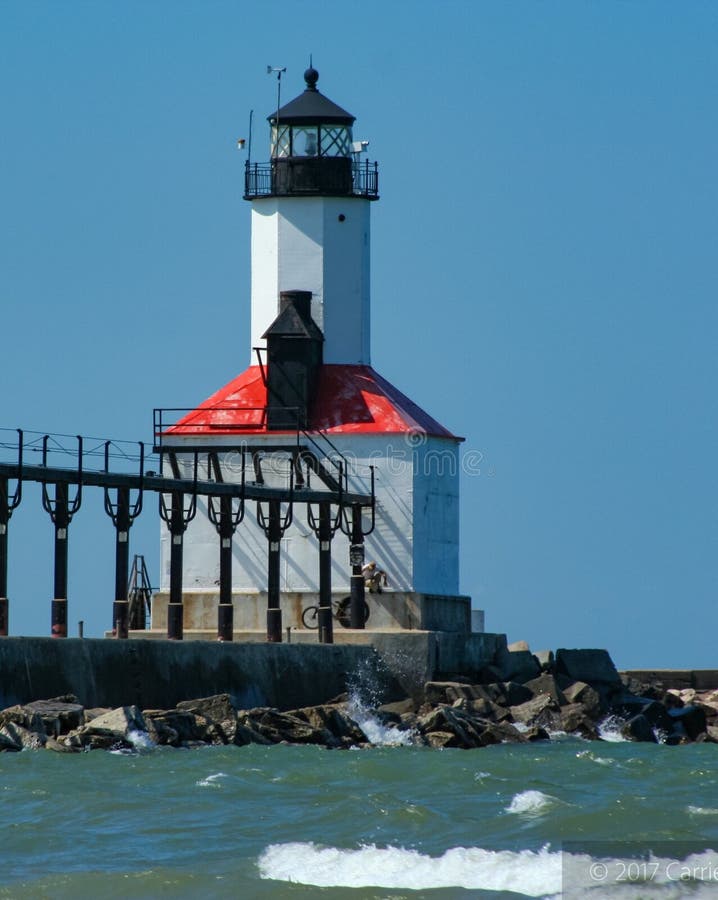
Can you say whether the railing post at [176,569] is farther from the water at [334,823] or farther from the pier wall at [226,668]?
the water at [334,823]

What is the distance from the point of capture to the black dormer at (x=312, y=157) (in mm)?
48531

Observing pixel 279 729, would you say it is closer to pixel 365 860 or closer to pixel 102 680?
pixel 102 680

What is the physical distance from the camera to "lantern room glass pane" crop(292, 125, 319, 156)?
1921 inches

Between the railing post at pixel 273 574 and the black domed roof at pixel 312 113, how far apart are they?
34.0 feet

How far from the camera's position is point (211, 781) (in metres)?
27.1

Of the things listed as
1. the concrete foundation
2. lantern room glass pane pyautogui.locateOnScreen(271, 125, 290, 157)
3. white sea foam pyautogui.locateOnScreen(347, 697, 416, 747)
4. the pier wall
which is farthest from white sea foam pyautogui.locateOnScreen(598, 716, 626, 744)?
lantern room glass pane pyautogui.locateOnScreen(271, 125, 290, 157)

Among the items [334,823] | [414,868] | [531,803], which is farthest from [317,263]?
[414,868]

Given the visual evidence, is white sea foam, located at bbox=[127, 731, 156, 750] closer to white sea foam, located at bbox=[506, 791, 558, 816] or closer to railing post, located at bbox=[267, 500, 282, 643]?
white sea foam, located at bbox=[506, 791, 558, 816]

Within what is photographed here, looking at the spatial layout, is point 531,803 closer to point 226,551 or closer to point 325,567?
point 226,551

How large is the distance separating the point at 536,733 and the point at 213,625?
32.1 ft

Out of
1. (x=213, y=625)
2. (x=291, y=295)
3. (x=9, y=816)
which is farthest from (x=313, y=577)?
(x=9, y=816)

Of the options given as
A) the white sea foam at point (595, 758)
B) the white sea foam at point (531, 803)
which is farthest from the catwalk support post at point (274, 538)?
the white sea foam at point (531, 803)

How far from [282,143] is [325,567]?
10.7 m

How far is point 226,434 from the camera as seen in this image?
45812 millimetres
